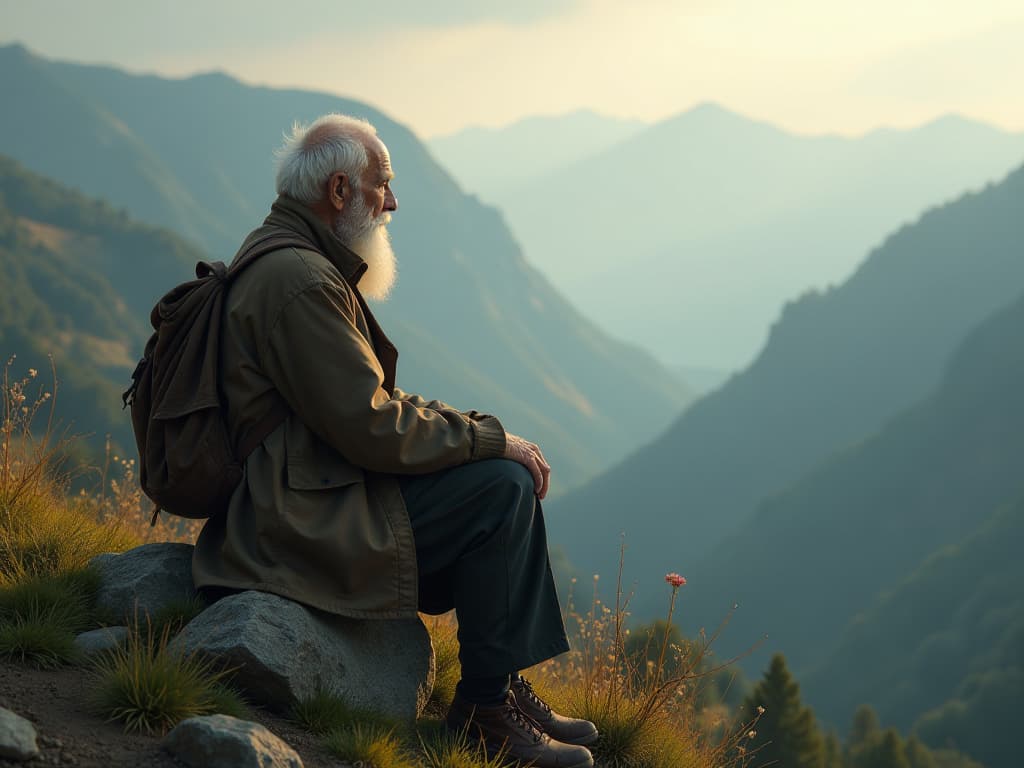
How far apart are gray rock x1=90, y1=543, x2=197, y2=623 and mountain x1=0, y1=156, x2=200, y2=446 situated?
95.5 m

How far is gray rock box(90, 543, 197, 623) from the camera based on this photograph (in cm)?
439

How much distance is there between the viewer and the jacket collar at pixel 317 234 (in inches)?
164

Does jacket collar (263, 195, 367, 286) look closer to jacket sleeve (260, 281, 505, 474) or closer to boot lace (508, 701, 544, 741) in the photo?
jacket sleeve (260, 281, 505, 474)

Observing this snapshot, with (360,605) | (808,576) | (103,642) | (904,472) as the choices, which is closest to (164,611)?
(103,642)

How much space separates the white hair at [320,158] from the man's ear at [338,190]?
0.02 m

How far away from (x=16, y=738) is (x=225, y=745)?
0.62 m

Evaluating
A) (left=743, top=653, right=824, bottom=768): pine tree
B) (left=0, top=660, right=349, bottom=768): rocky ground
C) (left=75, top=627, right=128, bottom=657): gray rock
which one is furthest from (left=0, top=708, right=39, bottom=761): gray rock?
(left=743, top=653, right=824, bottom=768): pine tree

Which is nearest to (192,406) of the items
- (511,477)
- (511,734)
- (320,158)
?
(320,158)

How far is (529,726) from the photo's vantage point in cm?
414

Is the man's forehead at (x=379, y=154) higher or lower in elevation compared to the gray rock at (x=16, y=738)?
higher

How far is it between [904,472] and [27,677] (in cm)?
13889

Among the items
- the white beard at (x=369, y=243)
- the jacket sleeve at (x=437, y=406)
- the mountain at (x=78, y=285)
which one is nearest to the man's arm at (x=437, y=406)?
the jacket sleeve at (x=437, y=406)

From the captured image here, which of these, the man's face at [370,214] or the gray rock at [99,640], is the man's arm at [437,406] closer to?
the man's face at [370,214]

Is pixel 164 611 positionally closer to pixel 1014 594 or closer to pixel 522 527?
pixel 522 527
